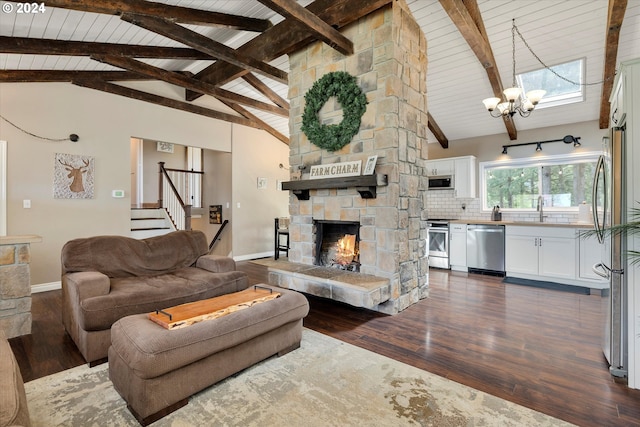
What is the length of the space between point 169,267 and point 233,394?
6.24 feet

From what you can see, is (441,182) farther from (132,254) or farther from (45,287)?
(45,287)

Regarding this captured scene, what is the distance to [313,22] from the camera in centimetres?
332

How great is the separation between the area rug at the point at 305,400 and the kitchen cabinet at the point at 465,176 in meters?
4.65

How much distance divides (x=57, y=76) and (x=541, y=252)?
7528mm

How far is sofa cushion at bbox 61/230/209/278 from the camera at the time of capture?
2863mm

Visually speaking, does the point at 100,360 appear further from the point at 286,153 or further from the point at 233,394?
the point at 286,153

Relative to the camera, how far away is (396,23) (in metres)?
3.50

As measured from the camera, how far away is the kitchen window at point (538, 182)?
17.3ft

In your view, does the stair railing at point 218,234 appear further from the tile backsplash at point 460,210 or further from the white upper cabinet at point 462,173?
the white upper cabinet at point 462,173

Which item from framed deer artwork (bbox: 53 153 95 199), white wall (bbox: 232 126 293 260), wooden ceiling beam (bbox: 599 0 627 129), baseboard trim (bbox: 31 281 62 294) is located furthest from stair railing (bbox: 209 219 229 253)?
wooden ceiling beam (bbox: 599 0 627 129)

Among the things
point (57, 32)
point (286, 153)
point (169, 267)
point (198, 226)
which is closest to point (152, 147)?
point (198, 226)

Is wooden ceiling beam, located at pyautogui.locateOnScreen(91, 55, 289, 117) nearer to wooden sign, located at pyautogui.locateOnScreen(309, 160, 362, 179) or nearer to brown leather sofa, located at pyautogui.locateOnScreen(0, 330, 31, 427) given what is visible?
wooden sign, located at pyautogui.locateOnScreen(309, 160, 362, 179)

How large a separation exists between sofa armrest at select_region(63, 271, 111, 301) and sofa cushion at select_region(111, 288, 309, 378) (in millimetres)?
674

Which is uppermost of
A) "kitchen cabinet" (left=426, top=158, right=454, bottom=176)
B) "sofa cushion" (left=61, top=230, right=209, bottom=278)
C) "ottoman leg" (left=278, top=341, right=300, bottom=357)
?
"kitchen cabinet" (left=426, top=158, right=454, bottom=176)
